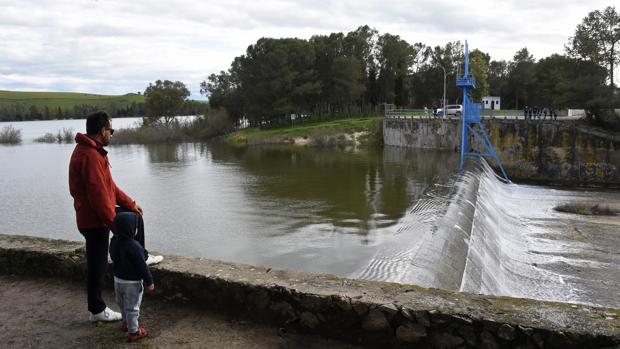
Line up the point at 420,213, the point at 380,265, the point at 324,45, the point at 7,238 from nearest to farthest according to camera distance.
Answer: the point at 7,238 < the point at 380,265 < the point at 420,213 < the point at 324,45

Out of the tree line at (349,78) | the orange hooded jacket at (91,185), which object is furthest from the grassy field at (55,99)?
the orange hooded jacket at (91,185)

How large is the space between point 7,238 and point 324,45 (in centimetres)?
7120

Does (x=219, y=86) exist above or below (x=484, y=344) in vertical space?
above

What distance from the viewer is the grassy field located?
14625cm

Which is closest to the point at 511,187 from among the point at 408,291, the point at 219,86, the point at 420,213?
the point at 420,213

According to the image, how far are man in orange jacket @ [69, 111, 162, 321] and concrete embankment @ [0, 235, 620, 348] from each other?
77 cm

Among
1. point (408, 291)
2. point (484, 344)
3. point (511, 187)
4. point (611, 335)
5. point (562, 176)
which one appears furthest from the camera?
point (562, 176)

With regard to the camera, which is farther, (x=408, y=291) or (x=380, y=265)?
(x=380, y=265)

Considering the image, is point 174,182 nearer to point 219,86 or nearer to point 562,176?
point 562,176

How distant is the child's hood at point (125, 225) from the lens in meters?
4.67

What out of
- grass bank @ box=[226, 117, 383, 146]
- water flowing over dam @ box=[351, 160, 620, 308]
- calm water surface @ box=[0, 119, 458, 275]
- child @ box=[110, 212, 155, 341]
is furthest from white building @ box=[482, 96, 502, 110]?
child @ box=[110, 212, 155, 341]

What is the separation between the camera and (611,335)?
425cm

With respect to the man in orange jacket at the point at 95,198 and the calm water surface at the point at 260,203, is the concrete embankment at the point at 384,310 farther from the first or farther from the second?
the calm water surface at the point at 260,203

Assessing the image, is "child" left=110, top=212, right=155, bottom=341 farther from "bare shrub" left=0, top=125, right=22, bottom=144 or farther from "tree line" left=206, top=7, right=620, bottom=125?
"bare shrub" left=0, top=125, right=22, bottom=144
